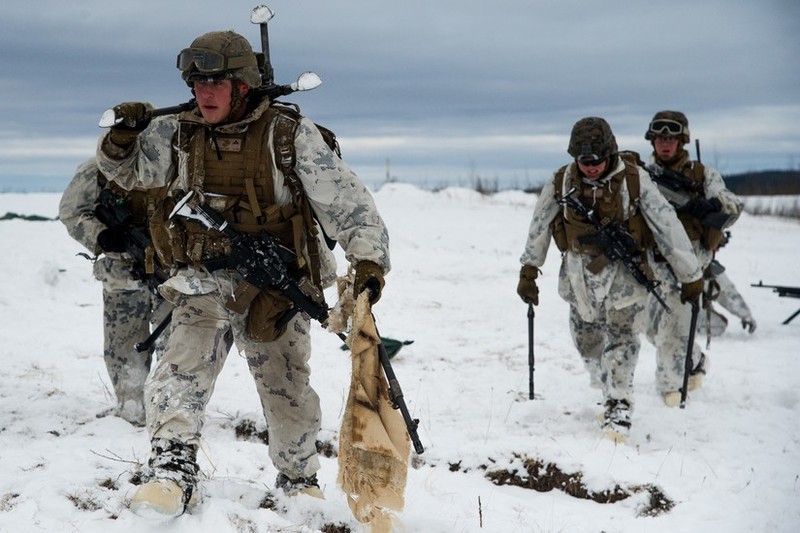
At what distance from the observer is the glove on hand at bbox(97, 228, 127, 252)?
18.4 feet

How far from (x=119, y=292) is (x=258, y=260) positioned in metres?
2.27

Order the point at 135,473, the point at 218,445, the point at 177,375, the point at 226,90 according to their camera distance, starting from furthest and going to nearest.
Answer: the point at 218,445
the point at 135,473
the point at 226,90
the point at 177,375

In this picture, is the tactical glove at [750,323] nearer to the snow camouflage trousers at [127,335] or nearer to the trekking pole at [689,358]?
the trekking pole at [689,358]

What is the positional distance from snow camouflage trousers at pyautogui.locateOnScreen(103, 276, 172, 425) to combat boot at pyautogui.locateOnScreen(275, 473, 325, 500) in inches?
73.3

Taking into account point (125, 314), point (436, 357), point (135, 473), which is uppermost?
point (125, 314)

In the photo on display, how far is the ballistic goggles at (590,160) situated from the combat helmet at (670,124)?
1755 millimetres

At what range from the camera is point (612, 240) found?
626 cm

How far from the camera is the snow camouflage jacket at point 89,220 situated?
569 centimetres

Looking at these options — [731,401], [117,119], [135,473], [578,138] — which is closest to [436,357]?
[731,401]

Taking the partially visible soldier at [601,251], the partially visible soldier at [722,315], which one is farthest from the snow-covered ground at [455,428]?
the partially visible soldier at [601,251]

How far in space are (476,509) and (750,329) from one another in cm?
704

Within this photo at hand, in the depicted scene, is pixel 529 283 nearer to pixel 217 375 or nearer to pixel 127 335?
pixel 127 335

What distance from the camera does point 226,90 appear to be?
4.00 m

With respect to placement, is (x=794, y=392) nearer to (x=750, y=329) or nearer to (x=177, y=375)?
(x=750, y=329)
